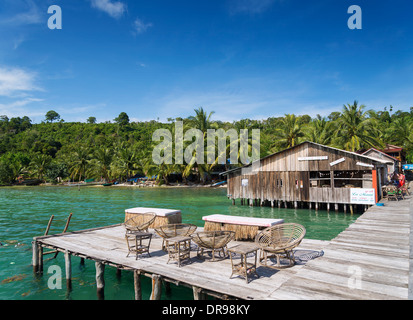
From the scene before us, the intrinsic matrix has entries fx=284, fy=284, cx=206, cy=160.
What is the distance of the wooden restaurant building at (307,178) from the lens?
69.6ft

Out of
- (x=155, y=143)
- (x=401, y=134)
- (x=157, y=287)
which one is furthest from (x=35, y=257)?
(x=401, y=134)

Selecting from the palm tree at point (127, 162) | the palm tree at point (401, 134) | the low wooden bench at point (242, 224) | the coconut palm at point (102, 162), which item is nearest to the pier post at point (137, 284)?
the low wooden bench at point (242, 224)

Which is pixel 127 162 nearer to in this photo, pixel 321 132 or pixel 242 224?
pixel 321 132

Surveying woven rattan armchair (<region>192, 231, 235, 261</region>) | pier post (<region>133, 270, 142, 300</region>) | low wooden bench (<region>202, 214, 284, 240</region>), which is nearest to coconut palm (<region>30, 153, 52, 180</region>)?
low wooden bench (<region>202, 214, 284, 240</region>)

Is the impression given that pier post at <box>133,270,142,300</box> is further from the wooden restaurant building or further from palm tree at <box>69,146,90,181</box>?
palm tree at <box>69,146,90,181</box>

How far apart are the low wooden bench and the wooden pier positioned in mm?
1298

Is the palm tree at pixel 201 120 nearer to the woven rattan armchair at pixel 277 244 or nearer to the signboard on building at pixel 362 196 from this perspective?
the signboard on building at pixel 362 196

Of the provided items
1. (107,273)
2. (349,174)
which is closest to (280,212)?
(349,174)

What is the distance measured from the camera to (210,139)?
51219mm

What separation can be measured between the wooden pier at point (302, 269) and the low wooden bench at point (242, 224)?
130 centimetres

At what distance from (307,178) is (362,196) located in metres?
4.37

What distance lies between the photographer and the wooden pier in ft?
18.2
